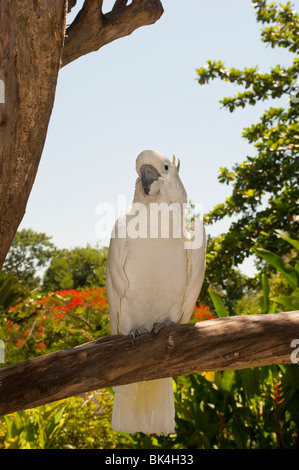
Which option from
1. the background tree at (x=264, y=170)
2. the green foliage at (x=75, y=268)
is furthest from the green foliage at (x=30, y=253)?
the background tree at (x=264, y=170)

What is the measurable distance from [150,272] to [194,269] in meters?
0.22

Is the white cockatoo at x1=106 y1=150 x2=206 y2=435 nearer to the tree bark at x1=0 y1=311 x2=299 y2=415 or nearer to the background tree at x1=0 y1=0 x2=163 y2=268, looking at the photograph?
the tree bark at x1=0 y1=311 x2=299 y2=415

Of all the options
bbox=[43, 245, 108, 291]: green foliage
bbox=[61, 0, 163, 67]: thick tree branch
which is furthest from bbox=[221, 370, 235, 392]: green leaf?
bbox=[43, 245, 108, 291]: green foliage

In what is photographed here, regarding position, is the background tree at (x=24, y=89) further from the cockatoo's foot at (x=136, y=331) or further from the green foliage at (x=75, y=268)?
the green foliage at (x=75, y=268)

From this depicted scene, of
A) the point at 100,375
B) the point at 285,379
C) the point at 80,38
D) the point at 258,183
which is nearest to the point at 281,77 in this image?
the point at 258,183

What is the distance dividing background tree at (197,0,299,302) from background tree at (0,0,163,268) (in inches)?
81.4

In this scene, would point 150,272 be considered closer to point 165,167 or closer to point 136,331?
point 136,331

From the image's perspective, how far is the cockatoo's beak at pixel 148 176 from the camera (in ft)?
5.63

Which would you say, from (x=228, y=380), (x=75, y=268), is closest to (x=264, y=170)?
(x=228, y=380)

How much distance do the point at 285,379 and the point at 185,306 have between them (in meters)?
1.12

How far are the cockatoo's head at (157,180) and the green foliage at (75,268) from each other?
26.4ft

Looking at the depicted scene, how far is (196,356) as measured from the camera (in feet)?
5.28
